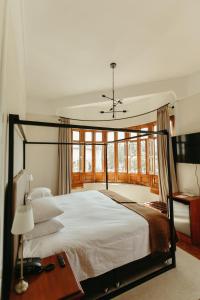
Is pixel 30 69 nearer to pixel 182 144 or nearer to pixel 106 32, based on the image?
pixel 106 32

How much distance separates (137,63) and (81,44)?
3.44ft

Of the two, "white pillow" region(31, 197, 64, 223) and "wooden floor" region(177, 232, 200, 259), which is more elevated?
"white pillow" region(31, 197, 64, 223)

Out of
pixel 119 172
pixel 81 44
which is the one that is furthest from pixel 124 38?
pixel 119 172

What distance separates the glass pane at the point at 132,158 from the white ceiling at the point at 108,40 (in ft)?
7.37

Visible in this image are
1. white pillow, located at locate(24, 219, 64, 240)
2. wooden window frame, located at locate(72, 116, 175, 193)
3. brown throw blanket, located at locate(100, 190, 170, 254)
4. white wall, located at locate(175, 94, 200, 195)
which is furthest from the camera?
wooden window frame, located at locate(72, 116, 175, 193)

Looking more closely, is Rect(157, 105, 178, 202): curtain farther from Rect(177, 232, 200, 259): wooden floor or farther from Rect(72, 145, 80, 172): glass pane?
Rect(72, 145, 80, 172): glass pane

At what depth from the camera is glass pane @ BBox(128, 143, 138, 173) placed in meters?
5.19

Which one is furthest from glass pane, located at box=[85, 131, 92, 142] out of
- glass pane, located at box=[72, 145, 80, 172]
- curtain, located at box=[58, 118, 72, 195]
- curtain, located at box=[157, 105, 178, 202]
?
curtain, located at box=[157, 105, 178, 202]

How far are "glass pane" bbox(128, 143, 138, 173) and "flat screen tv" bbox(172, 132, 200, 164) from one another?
65.2 inches

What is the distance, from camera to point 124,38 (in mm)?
2273

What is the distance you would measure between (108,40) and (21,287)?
283 cm

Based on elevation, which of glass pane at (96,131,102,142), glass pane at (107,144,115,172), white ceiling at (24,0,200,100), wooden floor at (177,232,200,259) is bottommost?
wooden floor at (177,232,200,259)

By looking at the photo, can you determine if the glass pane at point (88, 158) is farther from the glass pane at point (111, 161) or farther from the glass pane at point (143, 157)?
the glass pane at point (143, 157)

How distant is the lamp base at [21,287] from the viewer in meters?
1.06
